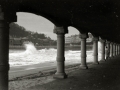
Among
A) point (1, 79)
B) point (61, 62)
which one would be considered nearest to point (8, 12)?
point (1, 79)

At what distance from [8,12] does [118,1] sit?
422 centimetres

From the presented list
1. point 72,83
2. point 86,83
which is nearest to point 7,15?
point 72,83

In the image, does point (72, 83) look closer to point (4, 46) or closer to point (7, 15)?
point (4, 46)

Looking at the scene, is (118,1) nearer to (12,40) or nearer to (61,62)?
(61,62)

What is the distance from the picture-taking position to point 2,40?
6.88 meters

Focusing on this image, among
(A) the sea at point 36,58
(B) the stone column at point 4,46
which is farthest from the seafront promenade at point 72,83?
(A) the sea at point 36,58

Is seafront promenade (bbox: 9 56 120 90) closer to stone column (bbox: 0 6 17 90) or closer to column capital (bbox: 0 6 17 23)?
stone column (bbox: 0 6 17 90)

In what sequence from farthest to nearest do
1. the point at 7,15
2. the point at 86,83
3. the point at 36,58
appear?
the point at 36,58
the point at 86,83
the point at 7,15

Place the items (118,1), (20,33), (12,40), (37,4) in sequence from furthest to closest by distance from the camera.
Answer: (20,33) → (12,40) → (37,4) → (118,1)

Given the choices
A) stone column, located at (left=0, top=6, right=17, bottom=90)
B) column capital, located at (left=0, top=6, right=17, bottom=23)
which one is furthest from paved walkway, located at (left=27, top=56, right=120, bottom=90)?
column capital, located at (left=0, top=6, right=17, bottom=23)

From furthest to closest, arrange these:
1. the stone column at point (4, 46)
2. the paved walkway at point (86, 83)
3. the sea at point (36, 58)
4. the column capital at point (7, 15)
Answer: the sea at point (36, 58) < the paved walkway at point (86, 83) < the stone column at point (4, 46) < the column capital at point (7, 15)

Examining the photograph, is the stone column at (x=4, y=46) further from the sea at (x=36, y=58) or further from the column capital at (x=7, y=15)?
the sea at (x=36, y=58)

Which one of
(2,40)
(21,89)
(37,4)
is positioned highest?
(37,4)

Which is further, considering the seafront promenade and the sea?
the sea
